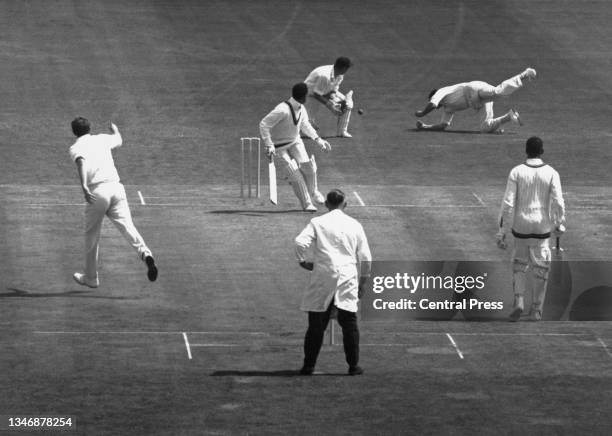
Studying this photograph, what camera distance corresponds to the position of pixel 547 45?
155ft

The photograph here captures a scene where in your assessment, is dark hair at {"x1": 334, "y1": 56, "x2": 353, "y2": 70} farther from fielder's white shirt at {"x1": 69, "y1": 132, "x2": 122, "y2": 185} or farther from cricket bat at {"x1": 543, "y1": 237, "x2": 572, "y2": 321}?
cricket bat at {"x1": 543, "y1": 237, "x2": 572, "y2": 321}

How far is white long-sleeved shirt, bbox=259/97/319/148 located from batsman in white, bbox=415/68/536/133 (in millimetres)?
8825

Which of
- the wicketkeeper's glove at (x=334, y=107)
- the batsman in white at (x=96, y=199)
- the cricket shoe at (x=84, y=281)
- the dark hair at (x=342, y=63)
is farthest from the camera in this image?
the wicketkeeper's glove at (x=334, y=107)

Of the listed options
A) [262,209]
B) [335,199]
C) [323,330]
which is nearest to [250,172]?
[262,209]

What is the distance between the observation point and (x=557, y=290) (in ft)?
71.1

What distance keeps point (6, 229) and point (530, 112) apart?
54.9 feet

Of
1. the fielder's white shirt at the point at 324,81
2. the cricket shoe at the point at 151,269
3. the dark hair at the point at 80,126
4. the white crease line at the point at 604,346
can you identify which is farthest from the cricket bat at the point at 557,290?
the fielder's white shirt at the point at 324,81

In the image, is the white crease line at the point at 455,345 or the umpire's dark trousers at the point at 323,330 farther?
the white crease line at the point at 455,345

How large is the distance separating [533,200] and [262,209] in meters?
8.27

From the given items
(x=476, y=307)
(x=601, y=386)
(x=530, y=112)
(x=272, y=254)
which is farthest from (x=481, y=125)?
(x=601, y=386)

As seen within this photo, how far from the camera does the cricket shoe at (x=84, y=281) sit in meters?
23.1

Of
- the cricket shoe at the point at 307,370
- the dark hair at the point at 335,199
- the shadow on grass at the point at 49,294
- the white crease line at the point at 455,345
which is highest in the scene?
the dark hair at the point at 335,199

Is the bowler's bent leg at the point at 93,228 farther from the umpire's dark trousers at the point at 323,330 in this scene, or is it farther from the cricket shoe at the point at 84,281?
the umpire's dark trousers at the point at 323,330

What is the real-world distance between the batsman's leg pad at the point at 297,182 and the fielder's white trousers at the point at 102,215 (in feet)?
20.5
